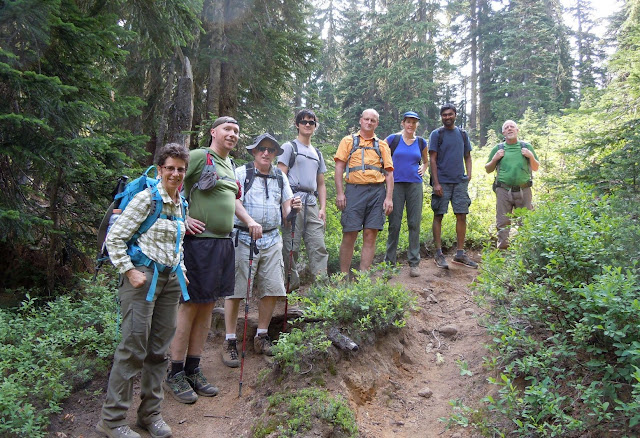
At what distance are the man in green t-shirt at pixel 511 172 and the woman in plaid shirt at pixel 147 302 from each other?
5.65 meters

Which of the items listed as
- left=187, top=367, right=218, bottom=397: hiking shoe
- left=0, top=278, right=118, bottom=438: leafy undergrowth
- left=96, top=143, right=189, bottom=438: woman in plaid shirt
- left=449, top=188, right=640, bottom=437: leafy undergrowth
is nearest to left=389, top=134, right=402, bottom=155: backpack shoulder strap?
left=449, top=188, right=640, bottom=437: leafy undergrowth

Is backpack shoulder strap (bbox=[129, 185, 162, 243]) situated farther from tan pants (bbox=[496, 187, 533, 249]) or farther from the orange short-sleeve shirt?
tan pants (bbox=[496, 187, 533, 249])

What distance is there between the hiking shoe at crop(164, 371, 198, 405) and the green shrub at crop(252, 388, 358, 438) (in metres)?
0.86

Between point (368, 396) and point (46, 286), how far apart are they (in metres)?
4.81

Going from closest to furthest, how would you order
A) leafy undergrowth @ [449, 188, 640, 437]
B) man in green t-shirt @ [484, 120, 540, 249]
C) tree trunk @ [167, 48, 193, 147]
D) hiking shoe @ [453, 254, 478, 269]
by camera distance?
leafy undergrowth @ [449, 188, 640, 437]
man in green t-shirt @ [484, 120, 540, 249]
hiking shoe @ [453, 254, 478, 269]
tree trunk @ [167, 48, 193, 147]

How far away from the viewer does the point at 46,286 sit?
5895 mm

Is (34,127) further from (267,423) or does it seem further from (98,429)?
(267,423)

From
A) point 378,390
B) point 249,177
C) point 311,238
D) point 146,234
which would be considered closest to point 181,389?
point 146,234

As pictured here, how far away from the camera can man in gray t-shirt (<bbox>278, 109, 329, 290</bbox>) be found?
17.9ft

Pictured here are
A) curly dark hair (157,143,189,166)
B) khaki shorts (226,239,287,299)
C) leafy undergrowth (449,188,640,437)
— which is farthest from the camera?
khaki shorts (226,239,287,299)

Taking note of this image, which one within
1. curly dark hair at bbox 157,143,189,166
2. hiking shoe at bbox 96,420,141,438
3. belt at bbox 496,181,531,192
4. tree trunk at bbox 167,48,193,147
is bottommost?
hiking shoe at bbox 96,420,141,438

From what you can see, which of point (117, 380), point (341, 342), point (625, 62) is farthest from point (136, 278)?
point (625, 62)

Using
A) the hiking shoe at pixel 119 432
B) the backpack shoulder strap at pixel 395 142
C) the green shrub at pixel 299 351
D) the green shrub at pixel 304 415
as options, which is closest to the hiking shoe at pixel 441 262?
the backpack shoulder strap at pixel 395 142

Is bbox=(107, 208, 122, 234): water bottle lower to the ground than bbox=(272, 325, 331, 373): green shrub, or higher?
higher
